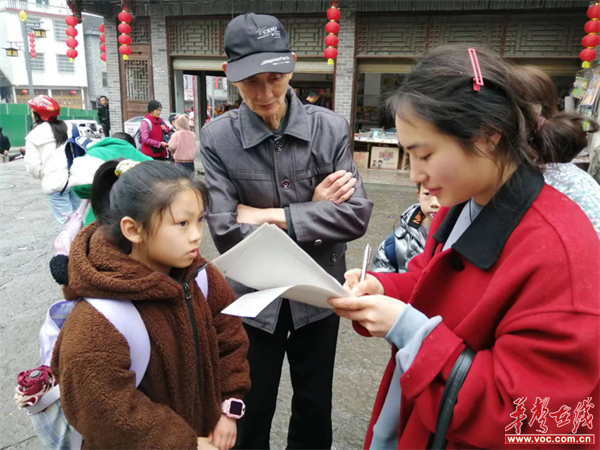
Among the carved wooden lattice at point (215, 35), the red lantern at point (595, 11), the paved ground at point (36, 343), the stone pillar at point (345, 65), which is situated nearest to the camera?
the paved ground at point (36, 343)

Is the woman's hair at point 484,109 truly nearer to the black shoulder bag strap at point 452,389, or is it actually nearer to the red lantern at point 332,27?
the black shoulder bag strap at point 452,389

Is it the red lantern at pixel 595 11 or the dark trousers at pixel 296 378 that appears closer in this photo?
the dark trousers at pixel 296 378

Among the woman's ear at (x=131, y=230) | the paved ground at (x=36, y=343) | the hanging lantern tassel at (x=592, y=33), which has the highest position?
the hanging lantern tassel at (x=592, y=33)

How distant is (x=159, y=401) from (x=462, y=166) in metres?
1.06

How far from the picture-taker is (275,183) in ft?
5.64

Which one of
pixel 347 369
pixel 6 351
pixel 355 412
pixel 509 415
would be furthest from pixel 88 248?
pixel 6 351

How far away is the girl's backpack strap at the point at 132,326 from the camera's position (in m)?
1.17

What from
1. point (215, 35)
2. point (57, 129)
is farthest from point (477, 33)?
point (57, 129)

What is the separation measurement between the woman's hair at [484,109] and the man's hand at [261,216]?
0.79m

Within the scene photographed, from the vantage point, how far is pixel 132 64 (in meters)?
9.87

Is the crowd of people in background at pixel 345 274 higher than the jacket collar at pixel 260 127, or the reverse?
the jacket collar at pixel 260 127

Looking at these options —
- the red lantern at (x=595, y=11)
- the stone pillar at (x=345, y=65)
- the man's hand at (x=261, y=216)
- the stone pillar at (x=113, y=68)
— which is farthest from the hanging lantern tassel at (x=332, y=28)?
the man's hand at (x=261, y=216)

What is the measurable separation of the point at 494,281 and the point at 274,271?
1.73ft

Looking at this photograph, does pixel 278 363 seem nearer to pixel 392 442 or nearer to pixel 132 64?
pixel 392 442
